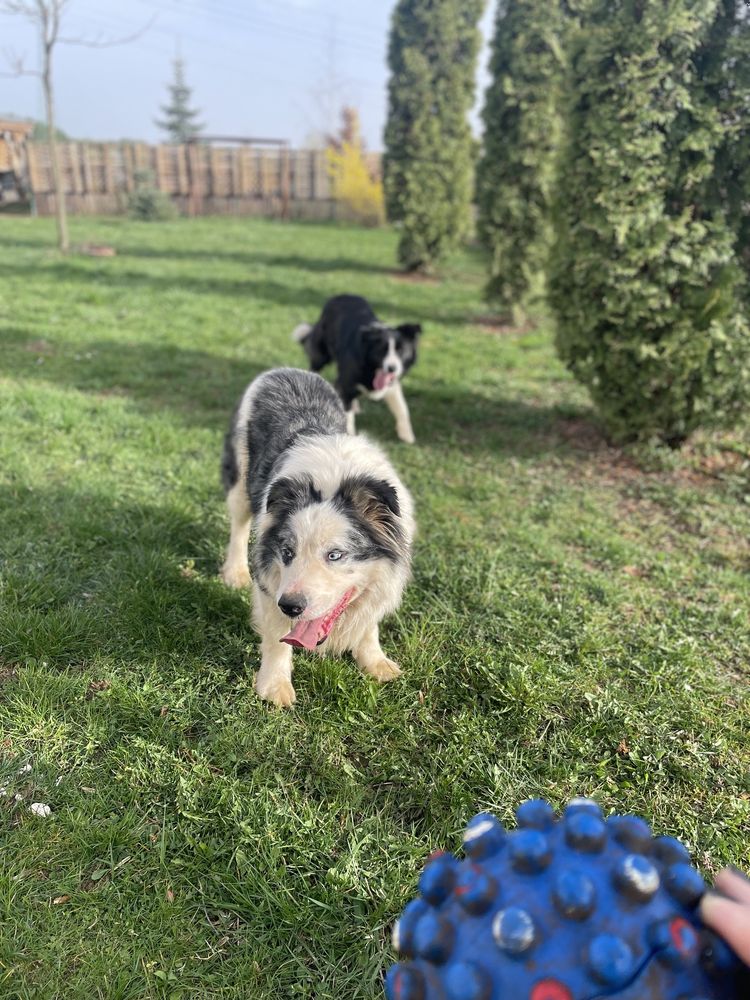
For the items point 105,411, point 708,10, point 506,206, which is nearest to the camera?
point 708,10

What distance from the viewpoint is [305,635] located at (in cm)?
249

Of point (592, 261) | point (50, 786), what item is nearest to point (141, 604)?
point (50, 786)

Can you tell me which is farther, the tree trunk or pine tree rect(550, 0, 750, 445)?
the tree trunk

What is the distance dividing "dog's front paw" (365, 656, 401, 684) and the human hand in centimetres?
185

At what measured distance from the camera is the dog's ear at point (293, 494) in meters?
2.55

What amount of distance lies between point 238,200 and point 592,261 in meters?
22.1

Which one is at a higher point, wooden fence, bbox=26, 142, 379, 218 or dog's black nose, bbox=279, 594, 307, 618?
wooden fence, bbox=26, 142, 379, 218

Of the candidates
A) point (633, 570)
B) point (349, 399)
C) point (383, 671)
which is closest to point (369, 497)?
point (383, 671)

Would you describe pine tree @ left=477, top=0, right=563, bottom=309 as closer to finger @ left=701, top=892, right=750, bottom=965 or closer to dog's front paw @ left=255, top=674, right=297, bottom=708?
dog's front paw @ left=255, top=674, right=297, bottom=708

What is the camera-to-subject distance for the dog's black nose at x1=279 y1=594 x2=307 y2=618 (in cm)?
229

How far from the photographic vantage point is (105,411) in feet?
18.7

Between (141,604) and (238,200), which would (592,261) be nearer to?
(141,604)

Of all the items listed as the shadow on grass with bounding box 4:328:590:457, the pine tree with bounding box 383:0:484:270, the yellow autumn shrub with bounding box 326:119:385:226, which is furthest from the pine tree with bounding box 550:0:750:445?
the yellow autumn shrub with bounding box 326:119:385:226

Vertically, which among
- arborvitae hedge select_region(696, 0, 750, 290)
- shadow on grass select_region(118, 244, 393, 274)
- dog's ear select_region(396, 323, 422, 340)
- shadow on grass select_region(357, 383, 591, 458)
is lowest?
shadow on grass select_region(357, 383, 591, 458)
